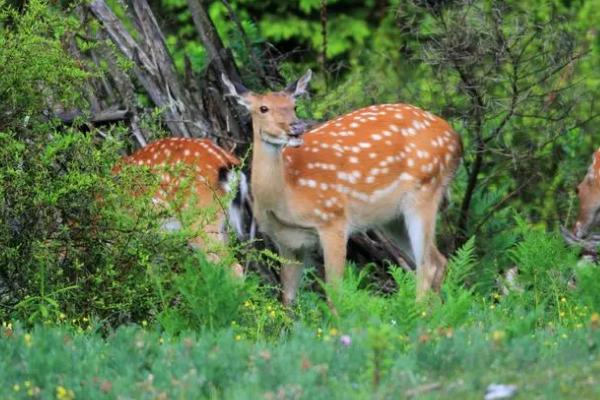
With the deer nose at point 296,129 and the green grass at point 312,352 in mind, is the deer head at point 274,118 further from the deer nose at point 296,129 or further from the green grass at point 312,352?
the green grass at point 312,352

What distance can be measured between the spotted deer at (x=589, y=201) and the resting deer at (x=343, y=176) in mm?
1874

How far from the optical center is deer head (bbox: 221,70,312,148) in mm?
9570

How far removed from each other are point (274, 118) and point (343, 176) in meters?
A: 0.79

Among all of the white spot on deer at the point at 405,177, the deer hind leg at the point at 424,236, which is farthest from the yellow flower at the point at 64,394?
the white spot on deer at the point at 405,177

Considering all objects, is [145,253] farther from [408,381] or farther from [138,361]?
[408,381]

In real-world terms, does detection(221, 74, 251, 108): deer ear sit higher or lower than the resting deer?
higher

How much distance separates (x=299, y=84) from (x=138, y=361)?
12.7ft

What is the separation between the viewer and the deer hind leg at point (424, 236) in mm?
10234

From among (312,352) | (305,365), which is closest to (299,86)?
(312,352)

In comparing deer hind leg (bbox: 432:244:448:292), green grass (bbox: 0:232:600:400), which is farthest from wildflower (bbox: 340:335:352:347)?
deer hind leg (bbox: 432:244:448:292)

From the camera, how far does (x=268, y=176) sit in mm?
9773

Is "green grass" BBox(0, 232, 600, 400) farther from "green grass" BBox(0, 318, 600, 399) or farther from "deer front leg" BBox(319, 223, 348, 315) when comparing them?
"deer front leg" BBox(319, 223, 348, 315)

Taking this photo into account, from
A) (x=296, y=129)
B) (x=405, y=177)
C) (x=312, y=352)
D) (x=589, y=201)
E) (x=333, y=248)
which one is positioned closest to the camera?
(x=312, y=352)

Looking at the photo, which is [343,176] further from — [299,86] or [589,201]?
[589,201]
